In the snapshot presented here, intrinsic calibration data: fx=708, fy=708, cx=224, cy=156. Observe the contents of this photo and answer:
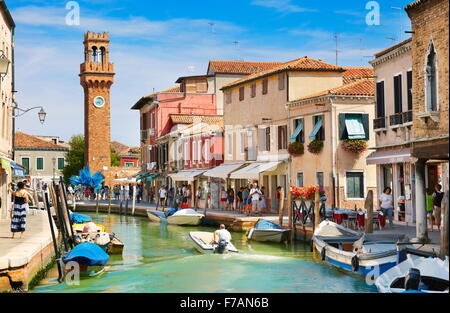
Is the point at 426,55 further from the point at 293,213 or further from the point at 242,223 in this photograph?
the point at 242,223

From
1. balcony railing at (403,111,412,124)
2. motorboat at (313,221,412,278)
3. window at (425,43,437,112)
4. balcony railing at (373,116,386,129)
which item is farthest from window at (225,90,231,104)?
window at (425,43,437,112)

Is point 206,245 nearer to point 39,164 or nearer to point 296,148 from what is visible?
point 296,148

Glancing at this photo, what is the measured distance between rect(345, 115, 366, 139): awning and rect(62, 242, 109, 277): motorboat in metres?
14.3

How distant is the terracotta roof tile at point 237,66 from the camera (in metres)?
48.9

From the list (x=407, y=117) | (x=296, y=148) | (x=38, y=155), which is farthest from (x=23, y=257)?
(x=38, y=155)

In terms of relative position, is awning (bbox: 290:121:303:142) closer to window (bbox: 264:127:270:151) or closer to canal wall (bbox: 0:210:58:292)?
window (bbox: 264:127:270:151)

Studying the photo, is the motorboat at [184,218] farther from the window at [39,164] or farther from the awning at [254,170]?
the window at [39,164]

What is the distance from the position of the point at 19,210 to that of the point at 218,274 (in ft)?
16.9

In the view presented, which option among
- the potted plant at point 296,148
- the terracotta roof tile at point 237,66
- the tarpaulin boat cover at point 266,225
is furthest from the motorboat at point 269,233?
the terracotta roof tile at point 237,66

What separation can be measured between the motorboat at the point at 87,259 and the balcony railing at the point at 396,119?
10.6 meters

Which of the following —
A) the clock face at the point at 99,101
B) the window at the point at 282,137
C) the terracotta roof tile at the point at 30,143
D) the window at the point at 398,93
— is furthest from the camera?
the terracotta roof tile at the point at 30,143

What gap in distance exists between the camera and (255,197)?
3133cm

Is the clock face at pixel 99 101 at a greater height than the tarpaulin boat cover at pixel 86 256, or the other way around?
the clock face at pixel 99 101

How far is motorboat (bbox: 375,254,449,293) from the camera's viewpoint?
1111 centimetres
